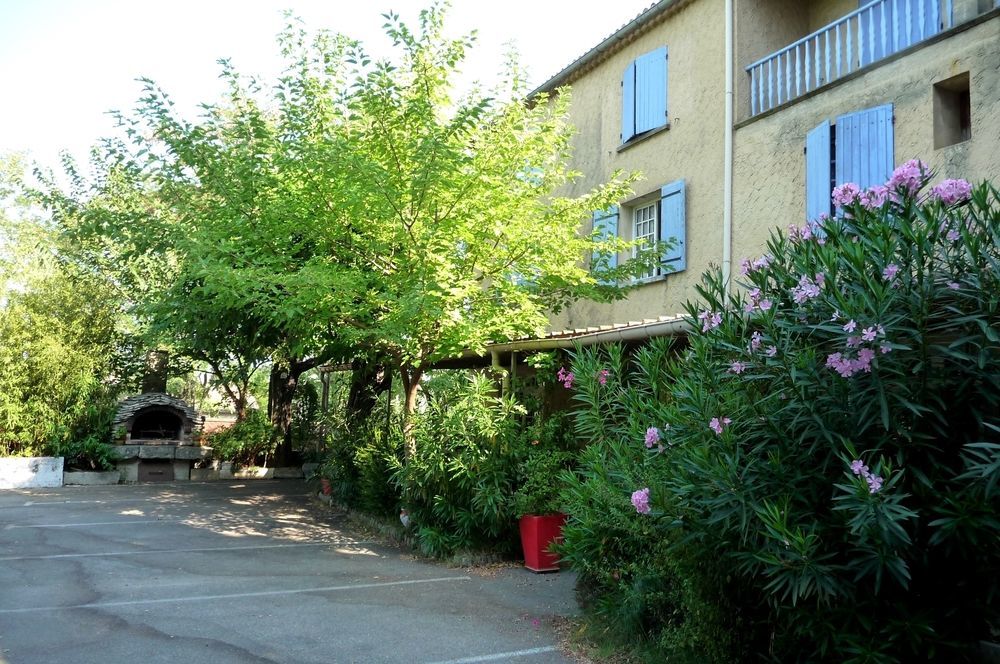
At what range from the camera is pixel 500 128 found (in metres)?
10.4

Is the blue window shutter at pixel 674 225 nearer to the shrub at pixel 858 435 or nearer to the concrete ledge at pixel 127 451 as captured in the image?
the shrub at pixel 858 435

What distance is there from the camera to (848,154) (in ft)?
31.2

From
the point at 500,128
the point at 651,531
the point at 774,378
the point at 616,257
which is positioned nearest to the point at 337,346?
the point at 500,128

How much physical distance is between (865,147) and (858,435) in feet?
21.3

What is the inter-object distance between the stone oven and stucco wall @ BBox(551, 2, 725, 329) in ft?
37.0

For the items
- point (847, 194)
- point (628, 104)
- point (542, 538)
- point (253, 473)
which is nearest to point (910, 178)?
point (847, 194)

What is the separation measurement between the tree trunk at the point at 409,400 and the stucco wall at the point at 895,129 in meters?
4.92

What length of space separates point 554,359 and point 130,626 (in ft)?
19.3

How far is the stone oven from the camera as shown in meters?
19.2

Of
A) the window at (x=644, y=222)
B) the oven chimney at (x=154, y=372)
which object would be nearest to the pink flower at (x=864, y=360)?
the window at (x=644, y=222)

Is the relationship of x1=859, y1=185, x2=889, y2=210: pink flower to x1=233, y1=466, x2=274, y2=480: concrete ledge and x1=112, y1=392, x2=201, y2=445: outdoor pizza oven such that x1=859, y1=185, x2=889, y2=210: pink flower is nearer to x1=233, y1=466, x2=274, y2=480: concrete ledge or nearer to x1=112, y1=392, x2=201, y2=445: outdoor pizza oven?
x1=112, y1=392, x2=201, y2=445: outdoor pizza oven

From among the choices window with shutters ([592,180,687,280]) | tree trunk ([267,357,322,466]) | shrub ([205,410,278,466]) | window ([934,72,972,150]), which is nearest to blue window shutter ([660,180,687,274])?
window with shutters ([592,180,687,280])

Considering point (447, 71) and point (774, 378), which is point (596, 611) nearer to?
point (774, 378)

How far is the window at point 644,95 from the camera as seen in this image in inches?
506
